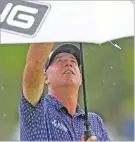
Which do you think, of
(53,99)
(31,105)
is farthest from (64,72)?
(31,105)

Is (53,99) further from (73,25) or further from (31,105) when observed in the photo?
(73,25)

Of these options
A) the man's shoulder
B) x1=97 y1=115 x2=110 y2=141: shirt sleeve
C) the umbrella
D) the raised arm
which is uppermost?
the umbrella

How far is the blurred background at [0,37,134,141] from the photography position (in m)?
2.85

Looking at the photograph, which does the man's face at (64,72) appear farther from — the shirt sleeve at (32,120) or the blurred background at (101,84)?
the shirt sleeve at (32,120)

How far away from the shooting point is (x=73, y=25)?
267 centimetres

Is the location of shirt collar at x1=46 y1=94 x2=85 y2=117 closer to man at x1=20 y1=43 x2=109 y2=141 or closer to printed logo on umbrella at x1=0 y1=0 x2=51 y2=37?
man at x1=20 y1=43 x2=109 y2=141

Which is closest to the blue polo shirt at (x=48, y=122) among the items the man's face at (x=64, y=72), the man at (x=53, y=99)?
the man at (x=53, y=99)

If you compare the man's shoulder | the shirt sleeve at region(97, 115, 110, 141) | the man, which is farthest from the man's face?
the shirt sleeve at region(97, 115, 110, 141)

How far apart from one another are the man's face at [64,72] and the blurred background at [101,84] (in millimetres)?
76

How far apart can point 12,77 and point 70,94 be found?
0.41 metres

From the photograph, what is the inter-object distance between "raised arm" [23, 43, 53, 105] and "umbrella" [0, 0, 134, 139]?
0.48 ft

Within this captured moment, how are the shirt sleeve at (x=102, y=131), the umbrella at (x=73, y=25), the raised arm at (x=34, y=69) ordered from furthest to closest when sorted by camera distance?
1. the shirt sleeve at (x=102, y=131)
2. the raised arm at (x=34, y=69)
3. the umbrella at (x=73, y=25)

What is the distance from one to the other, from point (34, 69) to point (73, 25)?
1.31 feet

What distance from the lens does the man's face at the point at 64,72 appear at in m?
2.90
